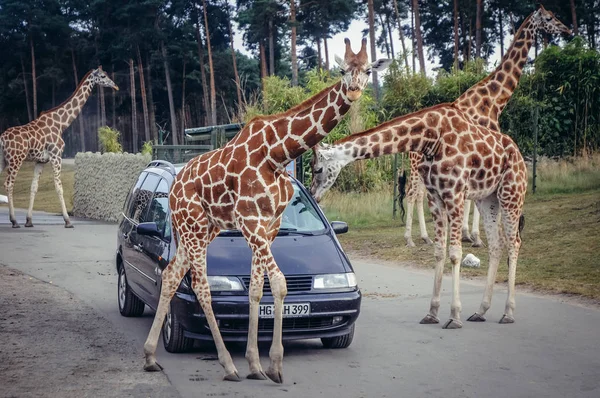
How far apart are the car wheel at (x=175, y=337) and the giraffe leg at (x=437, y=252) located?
3.03 meters

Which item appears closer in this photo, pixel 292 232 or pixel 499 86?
pixel 292 232

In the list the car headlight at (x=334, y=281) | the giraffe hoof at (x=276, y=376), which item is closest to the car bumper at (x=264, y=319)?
the car headlight at (x=334, y=281)

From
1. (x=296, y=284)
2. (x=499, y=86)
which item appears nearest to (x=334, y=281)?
(x=296, y=284)

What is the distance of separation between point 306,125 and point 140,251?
3071 millimetres

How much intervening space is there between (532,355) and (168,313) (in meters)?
3.63

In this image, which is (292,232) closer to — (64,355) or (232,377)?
(232,377)

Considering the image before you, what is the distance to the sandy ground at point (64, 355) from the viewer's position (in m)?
7.21

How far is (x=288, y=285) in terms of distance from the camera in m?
8.41

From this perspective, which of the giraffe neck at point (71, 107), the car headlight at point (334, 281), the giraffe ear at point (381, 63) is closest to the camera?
the giraffe ear at point (381, 63)

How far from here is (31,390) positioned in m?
7.16

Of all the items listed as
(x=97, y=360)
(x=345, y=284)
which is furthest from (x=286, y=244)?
(x=97, y=360)

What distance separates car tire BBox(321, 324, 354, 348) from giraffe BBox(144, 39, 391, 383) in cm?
141

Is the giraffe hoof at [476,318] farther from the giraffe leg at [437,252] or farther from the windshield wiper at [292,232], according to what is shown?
the windshield wiper at [292,232]

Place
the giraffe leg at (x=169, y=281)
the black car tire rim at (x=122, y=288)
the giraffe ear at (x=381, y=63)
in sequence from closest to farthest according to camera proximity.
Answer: the giraffe ear at (x=381, y=63)
the giraffe leg at (x=169, y=281)
the black car tire rim at (x=122, y=288)
